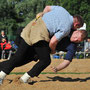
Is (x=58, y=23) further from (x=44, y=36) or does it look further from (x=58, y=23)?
(x=44, y=36)

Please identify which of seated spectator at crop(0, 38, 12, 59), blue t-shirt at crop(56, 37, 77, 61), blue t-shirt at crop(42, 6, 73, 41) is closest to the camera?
blue t-shirt at crop(42, 6, 73, 41)

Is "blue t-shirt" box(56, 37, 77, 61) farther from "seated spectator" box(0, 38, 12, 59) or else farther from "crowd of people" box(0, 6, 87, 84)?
"seated spectator" box(0, 38, 12, 59)

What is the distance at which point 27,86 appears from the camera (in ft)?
13.2

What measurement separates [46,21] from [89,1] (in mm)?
27039

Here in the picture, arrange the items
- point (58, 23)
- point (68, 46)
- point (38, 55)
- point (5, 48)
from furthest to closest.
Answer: point (5, 48), point (68, 46), point (38, 55), point (58, 23)

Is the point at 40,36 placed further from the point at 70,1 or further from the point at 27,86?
the point at 70,1

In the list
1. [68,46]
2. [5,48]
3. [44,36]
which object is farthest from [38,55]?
[5,48]

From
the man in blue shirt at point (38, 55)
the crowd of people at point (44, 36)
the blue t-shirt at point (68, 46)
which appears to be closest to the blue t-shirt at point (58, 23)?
the crowd of people at point (44, 36)

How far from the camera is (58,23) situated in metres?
3.91

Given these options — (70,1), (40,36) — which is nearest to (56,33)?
(40,36)

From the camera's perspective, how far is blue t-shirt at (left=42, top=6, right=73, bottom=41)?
388cm

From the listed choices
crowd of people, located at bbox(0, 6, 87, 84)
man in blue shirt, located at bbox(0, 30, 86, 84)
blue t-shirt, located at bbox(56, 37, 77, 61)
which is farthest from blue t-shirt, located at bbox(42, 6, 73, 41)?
blue t-shirt, located at bbox(56, 37, 77, 61)

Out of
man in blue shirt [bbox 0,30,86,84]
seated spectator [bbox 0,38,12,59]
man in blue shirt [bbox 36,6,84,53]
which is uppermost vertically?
man in blue shirt [bbox 36,6,84,53]

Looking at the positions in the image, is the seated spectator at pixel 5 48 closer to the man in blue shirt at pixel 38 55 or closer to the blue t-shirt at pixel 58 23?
the man in blue shirt at pixel 38 55
